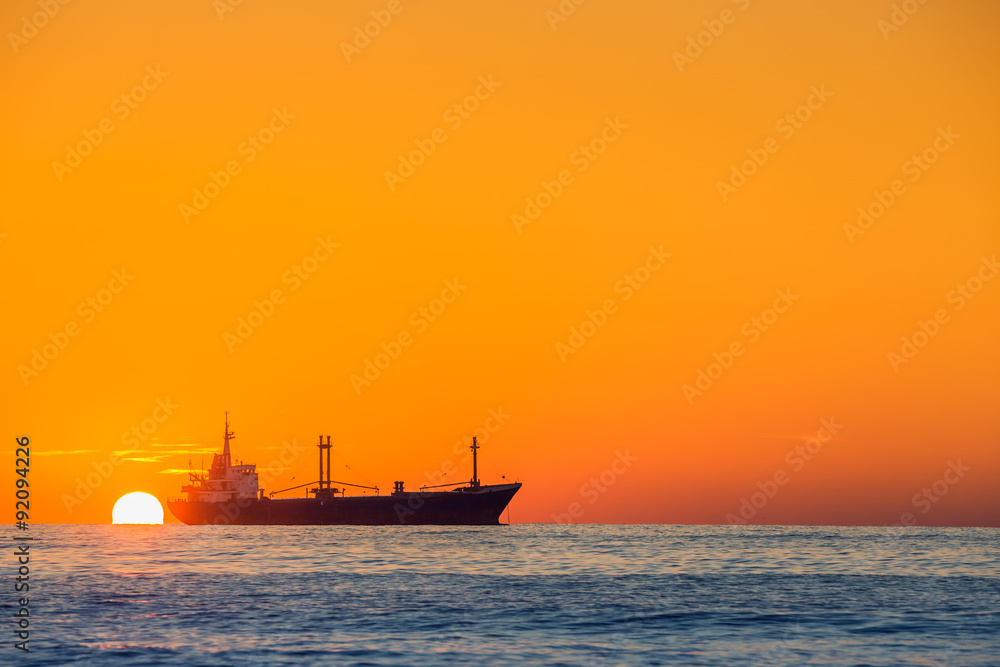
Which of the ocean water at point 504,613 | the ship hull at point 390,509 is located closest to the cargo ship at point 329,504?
the ship hull at point 390,509

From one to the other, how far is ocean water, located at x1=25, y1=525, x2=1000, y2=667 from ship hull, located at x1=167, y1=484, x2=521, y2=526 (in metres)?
83.5

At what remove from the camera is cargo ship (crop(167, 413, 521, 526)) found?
144125 millimetres

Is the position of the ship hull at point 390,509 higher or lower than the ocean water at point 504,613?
higher

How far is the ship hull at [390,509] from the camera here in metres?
144

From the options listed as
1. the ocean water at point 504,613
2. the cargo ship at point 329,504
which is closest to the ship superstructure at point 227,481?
the cargo ship at point 329,504

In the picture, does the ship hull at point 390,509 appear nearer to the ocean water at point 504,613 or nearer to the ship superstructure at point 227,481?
the ship superstructure at point 227,481

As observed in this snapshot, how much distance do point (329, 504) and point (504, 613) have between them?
116747 millimetres

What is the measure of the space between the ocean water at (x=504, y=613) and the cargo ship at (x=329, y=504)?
8392cm

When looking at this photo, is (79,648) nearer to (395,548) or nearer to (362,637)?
(362,637)

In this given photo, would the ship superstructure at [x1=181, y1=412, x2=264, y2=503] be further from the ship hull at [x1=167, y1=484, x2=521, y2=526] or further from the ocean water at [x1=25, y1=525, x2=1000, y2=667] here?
the ocean water at [x1=25, y1=525, x2=1000, y2=667]

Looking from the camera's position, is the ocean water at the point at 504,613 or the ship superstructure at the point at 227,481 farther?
the ship superstructure at the point at 227,481

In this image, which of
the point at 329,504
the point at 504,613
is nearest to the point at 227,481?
the point at 329,504

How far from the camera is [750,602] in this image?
123ft

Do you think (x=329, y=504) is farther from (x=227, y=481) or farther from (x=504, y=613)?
(x=504, y=613)
